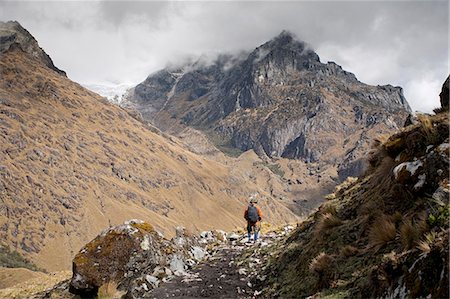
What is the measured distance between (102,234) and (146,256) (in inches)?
119

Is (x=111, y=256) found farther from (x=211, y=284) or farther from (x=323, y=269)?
(x=323, y=269)

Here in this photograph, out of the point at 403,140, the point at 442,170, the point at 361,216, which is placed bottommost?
the point at 361,216

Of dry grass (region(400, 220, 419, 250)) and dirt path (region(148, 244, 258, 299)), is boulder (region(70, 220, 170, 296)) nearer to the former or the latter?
dirt path (region(148, 244, 258, 299))

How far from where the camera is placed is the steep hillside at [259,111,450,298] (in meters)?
7.95

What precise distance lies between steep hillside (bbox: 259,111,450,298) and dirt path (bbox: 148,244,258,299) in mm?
1540

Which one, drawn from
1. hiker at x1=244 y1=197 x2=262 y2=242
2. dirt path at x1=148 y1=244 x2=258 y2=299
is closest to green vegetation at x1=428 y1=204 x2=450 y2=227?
dirt path at x1=148 y1=244 x2=258 y2=299

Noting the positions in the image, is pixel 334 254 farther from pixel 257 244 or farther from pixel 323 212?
pixel 257 244

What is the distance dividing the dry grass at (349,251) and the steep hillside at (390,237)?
0.03 metres

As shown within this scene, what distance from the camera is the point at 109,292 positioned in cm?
1859

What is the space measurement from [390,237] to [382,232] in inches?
11.3

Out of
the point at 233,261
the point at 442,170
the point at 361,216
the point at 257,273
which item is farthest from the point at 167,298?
the point at 442,170

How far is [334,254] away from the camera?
40.0 feet

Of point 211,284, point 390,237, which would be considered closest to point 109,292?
point 211,284

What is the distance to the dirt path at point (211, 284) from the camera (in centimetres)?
1586
